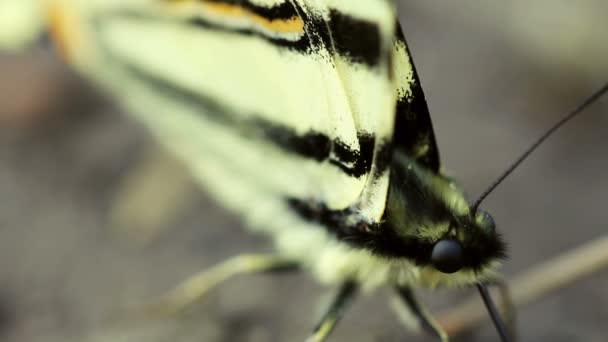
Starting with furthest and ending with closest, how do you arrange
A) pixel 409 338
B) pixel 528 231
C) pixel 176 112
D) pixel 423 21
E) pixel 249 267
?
pixel 423 21, pixel 528 231, pixel 176 112, pixel 249 267, pixel 409 338

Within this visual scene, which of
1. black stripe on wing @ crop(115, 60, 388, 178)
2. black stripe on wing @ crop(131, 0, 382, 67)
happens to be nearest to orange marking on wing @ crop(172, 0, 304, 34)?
black stripe on wing @ crop(131, 0, 382, 67)

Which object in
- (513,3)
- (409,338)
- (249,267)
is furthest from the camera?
(513,3)

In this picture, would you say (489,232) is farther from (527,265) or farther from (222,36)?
(527,265)

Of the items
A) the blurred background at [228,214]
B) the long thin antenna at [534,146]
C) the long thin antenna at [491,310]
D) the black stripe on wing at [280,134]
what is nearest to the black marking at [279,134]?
the black stripe on wing at [280,134]

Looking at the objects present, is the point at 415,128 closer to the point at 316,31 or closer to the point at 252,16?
the point at 316,31

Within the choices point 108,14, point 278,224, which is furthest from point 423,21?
point 278,224

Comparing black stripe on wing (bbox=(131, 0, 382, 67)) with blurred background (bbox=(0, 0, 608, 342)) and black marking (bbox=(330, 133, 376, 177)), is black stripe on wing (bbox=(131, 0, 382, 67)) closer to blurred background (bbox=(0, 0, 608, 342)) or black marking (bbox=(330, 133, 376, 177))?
black marking (bbox=(330, 133, 376, 177))
